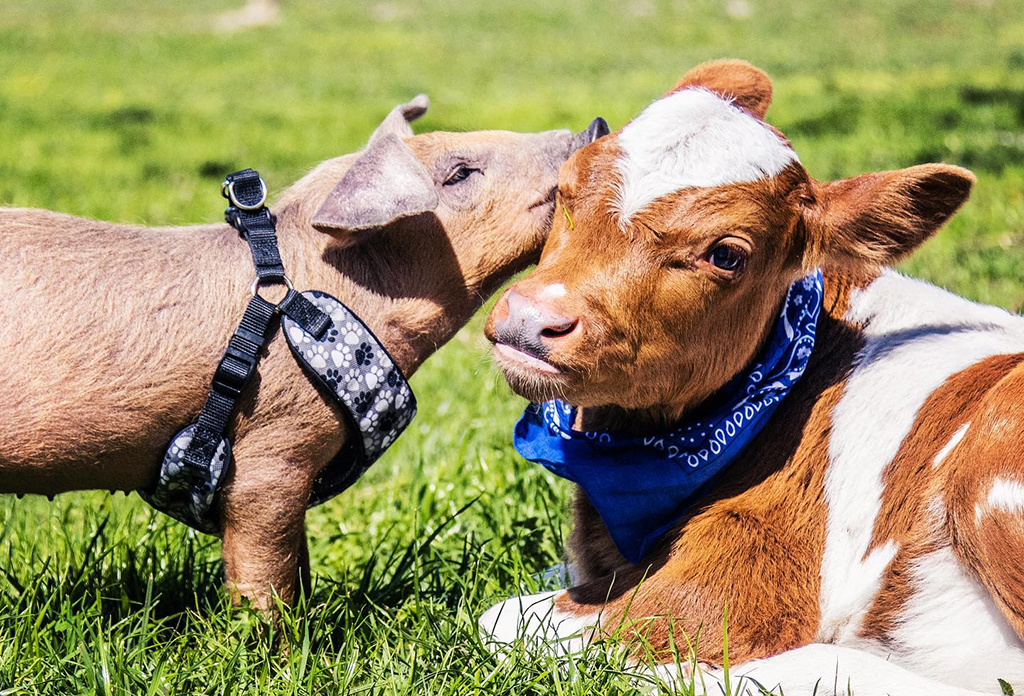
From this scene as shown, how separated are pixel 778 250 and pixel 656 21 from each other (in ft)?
64.3

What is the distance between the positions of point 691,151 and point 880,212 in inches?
21.9

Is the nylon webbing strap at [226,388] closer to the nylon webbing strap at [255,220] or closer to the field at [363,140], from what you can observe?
the nylon webbing strap at [255,220]

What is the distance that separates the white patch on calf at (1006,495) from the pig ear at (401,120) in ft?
6.50

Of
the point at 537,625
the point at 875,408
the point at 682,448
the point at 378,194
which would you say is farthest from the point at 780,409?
the point at 378,194

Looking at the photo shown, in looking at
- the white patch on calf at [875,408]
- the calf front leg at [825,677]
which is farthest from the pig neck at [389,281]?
the calf front leg at [825,677]

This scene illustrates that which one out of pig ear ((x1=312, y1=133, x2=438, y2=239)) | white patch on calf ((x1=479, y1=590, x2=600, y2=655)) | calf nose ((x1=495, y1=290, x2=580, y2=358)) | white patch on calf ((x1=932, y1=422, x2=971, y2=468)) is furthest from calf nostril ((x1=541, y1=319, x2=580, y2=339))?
white patch on calf ((x1=932, y1=422, x2=971, y2=468))

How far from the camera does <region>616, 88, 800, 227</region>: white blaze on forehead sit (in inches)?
116

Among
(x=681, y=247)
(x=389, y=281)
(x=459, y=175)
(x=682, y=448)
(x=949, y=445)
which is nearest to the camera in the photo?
(x=681, y=247)

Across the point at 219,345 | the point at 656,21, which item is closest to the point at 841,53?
the point at 656,21

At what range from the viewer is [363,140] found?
11.7m

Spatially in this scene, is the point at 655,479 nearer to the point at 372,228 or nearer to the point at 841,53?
the point at 372,228

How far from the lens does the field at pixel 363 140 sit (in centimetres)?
327

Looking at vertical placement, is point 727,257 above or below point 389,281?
above

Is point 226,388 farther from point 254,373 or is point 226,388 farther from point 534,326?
point 534,326
